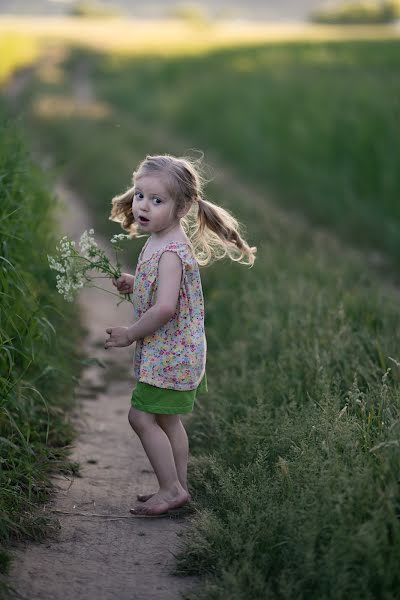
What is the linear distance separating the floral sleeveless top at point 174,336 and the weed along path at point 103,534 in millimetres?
569

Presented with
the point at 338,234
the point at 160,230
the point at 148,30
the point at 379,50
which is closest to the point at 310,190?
the point at 338,234

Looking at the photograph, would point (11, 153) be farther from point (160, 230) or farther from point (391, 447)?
point (391, 447)

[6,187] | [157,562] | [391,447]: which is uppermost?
[6,187]

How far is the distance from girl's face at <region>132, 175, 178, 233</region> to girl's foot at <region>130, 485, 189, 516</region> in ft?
3.42

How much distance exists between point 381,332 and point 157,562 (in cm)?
224

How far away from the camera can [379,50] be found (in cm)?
2155

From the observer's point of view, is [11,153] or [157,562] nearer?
[157,562]

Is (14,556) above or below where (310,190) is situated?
above

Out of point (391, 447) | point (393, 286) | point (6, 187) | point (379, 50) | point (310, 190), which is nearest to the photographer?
point (391, 447)

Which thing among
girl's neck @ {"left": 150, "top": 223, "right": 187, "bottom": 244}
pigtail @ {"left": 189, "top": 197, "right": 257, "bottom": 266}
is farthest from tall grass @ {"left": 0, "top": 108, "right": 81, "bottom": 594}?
pigtail @ {"left": 189, "top": 197, "right": 257, "bottom": 266}

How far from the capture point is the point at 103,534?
346 centimetres

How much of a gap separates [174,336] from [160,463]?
0.51 m

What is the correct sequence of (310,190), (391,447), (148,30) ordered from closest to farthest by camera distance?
(391,447)
(310,190)
(148,30)

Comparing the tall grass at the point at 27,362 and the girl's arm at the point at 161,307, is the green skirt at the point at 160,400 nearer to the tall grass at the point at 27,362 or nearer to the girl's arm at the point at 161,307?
the girl's arm at the point at 161,307
